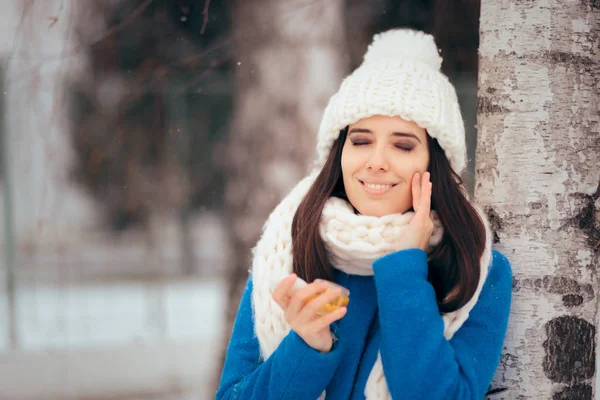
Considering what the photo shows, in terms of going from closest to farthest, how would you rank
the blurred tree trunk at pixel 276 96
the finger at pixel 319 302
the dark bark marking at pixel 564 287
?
1. the finger at pixel 319 302
2. the dark bark marking at pixel 564 287
3. the blurred tree trunk at pixel 276 96

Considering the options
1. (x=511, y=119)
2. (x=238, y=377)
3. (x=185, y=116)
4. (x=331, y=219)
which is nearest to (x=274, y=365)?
(x=238, y=377)

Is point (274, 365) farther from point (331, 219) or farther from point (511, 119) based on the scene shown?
point (511, 119)

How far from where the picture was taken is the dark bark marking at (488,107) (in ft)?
5.57

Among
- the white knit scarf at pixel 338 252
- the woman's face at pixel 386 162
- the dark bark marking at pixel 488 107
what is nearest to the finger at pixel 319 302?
the white knit scarf at pixel 338 252

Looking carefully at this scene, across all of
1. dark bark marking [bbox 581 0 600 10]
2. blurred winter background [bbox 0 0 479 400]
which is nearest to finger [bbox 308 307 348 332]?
dark bark marking [bbox 581 0 600 10]

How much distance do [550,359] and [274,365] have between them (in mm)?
665

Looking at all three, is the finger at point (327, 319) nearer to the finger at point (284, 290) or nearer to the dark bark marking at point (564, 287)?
the finger at point (284, 290)

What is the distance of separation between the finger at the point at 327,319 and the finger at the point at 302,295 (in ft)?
0.15

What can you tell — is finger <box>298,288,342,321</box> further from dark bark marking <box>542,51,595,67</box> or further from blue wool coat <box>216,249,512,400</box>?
dark bark marking <box>542,51,595,67</box>

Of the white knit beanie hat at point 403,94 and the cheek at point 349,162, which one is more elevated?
the white knit beanie hat at point 403,94

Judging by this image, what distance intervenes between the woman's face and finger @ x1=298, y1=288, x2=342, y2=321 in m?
0.27

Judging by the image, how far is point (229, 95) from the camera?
18.8ft

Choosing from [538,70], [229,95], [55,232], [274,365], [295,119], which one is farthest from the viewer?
[229,95]

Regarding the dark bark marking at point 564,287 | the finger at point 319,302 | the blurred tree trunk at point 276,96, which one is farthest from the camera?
the blurred tree trunk at point 276,96
